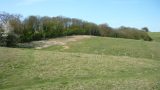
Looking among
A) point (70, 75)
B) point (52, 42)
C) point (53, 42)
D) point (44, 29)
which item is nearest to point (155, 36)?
point (44, 29)

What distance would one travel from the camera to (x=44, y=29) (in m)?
84.6

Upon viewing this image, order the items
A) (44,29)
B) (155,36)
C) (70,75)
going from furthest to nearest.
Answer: (155,36)
(44,29)
(70,75)

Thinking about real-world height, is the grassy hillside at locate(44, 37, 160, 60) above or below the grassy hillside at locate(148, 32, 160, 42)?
below

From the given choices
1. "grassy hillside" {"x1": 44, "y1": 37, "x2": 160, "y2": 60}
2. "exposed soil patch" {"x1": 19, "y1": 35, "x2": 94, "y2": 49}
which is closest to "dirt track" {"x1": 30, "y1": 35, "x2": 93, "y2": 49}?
"exposed soil patch" {"x1": 19, "y1": 35, "x2": 94, "y2": 49}

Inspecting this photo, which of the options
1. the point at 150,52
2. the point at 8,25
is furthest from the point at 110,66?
the point at 8,25

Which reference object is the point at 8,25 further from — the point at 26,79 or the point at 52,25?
the point at 26,79

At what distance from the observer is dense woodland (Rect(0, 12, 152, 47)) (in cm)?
6931

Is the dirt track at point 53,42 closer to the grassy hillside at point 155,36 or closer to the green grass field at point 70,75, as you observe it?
the green grass field at point 70,75

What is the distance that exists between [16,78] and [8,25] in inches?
1992

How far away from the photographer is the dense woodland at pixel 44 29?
69312 millimetres

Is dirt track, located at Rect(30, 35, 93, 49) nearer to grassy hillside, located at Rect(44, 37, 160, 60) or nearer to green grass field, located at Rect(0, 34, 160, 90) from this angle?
grassy hillside, located at Rect(44, 37, 160, 60)

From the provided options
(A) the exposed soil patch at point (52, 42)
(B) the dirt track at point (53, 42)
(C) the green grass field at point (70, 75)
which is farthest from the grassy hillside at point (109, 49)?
(C) the green grass field at point (70, 75)

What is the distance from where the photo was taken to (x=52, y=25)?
281 ft

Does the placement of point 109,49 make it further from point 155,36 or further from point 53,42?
point 155,36
